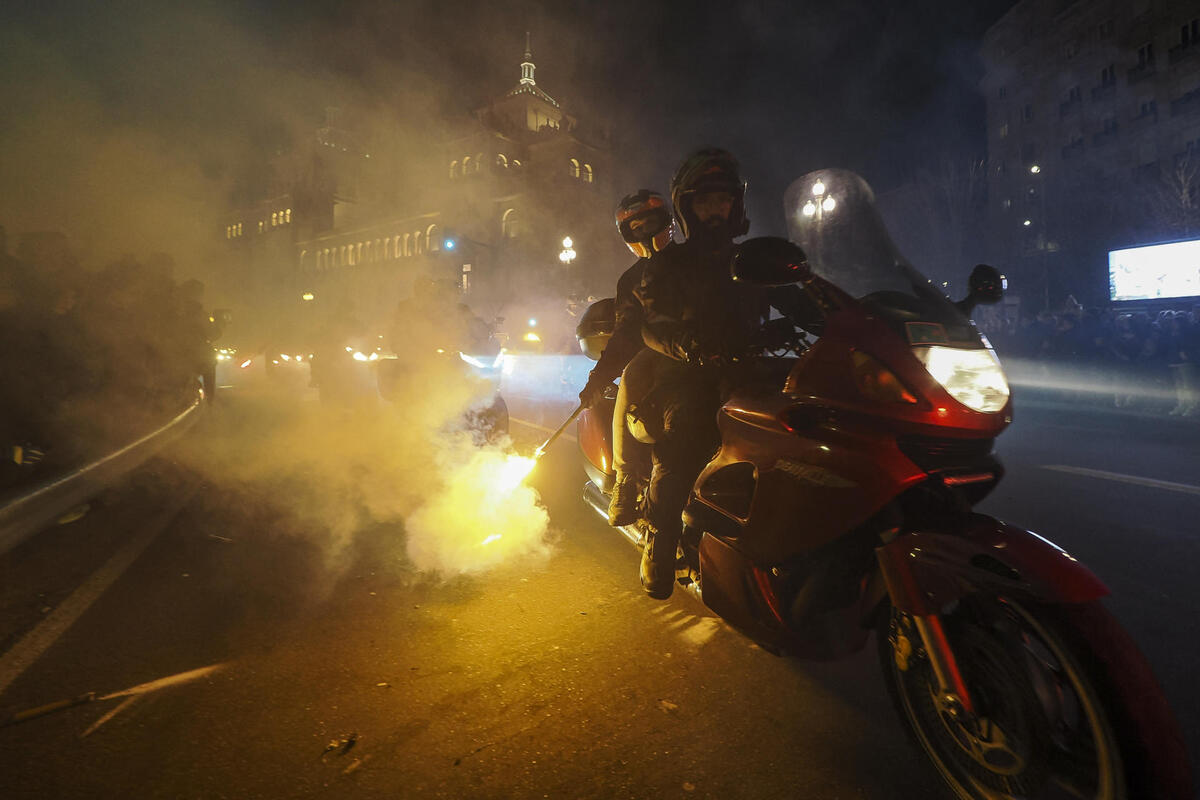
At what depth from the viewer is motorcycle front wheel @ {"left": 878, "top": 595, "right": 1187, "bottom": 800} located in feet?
5.29

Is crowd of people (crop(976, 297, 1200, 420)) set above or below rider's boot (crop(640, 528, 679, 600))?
above

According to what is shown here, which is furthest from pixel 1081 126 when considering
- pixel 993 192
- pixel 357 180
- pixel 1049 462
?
pixel 357 180

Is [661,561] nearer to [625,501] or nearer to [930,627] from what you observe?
[625,501]

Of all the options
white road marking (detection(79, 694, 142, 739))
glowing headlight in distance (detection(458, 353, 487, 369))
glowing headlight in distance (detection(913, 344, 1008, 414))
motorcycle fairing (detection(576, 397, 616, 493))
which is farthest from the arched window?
glowing headlight in distance (detection(913, 344, 1008, 414))

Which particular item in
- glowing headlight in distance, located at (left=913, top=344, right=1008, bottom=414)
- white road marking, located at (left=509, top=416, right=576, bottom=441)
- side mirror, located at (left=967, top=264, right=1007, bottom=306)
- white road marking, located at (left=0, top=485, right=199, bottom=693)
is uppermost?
side mirror, located at (left=967, top=264, right=1007, bottom=306)

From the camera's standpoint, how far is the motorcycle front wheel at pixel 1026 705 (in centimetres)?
161

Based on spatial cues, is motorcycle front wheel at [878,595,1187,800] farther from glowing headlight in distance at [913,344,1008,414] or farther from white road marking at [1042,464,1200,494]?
white road marking at [1042,464,1200,494]

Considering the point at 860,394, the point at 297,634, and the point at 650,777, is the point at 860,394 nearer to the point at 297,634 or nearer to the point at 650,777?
the point at 650,777

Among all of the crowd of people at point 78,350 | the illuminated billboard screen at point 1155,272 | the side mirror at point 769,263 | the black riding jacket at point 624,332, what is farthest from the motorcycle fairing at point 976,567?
the illuminated billboard screen at point 1155,272

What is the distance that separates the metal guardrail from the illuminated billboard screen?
2377 cm

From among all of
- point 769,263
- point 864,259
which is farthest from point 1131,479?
point 769,263

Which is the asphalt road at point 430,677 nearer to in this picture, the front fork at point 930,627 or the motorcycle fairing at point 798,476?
the front fork at point 930,627

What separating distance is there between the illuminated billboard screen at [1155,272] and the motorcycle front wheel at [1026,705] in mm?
21637

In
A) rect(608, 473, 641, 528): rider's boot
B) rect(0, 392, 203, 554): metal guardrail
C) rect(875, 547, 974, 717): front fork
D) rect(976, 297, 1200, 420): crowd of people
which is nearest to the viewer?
rect(875, 547, 974, 717): front fork
